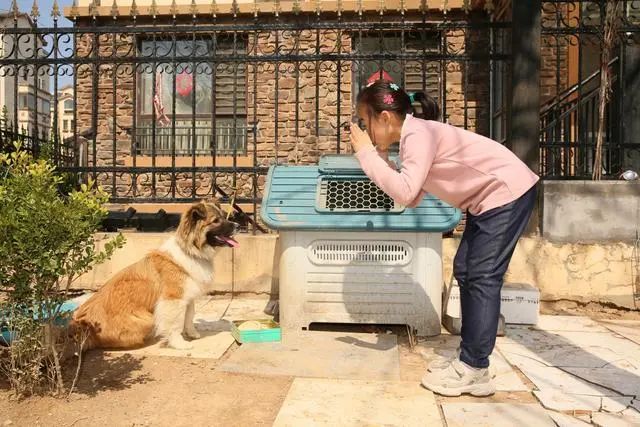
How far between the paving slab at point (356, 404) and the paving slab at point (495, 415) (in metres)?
0.09

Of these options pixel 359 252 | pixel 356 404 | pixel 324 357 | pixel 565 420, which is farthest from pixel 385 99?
pixel 565 420

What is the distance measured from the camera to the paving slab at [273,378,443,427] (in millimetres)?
2863

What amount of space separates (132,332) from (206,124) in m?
8.24

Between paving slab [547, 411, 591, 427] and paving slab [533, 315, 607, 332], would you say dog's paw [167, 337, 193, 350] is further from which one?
paving slab [533, 315, 607, 332]

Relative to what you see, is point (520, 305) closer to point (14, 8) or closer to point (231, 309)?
point (231, 309)

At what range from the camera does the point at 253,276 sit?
5914mm

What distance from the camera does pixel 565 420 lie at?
2.86 metres

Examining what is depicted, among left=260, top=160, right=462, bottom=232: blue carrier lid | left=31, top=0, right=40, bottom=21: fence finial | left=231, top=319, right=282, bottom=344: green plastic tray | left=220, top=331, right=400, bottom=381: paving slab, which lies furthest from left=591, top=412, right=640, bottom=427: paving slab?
left=31, top=0, right=40, bottom=21: fence finial

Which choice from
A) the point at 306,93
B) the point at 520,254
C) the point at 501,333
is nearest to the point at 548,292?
the point at 520,254

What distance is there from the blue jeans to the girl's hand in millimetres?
802

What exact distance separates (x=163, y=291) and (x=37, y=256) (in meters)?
1.24

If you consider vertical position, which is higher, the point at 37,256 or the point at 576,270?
the point at 37,256

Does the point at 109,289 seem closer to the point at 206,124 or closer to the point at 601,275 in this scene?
the point at 601,275

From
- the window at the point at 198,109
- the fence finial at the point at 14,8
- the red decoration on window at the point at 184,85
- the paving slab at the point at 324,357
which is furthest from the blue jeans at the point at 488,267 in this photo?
the red decoration on window at the point at 184,85
